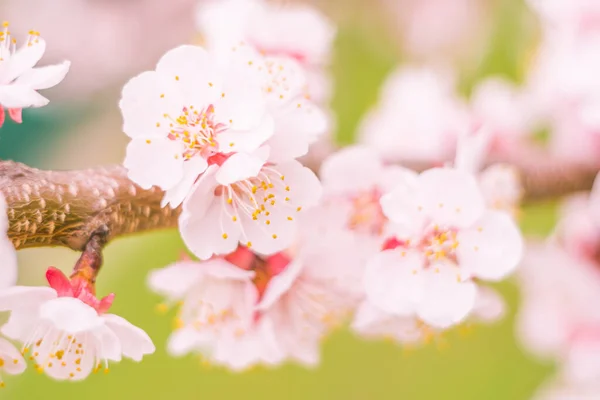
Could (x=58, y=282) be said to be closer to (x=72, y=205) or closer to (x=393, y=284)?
(x=72, y=205)

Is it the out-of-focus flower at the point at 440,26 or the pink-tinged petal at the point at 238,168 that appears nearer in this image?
the pink-tinged petal at the point at 238,168

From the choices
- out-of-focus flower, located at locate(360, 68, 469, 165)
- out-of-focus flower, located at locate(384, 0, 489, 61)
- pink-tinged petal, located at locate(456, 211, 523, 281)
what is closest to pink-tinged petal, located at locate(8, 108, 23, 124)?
pink-tinged petal, located at locate(456, 211, 523, 281)

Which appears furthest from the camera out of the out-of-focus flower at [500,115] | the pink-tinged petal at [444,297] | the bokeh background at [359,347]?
the bokeh background at [359,347]

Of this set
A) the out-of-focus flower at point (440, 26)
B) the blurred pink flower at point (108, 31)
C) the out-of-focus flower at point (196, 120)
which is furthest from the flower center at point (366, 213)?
the blurred pink flower at point (108, 31)

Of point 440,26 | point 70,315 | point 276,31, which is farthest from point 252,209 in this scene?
point 440,26

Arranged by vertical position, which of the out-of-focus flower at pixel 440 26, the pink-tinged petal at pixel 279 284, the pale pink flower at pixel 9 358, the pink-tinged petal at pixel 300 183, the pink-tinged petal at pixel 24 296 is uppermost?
the out-of-focus flower at pixel 440 26

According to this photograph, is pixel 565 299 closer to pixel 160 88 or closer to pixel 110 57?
pixel 160 88

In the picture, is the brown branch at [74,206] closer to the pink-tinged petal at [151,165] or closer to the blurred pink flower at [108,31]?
the pink-tinged petal at [151,165]
